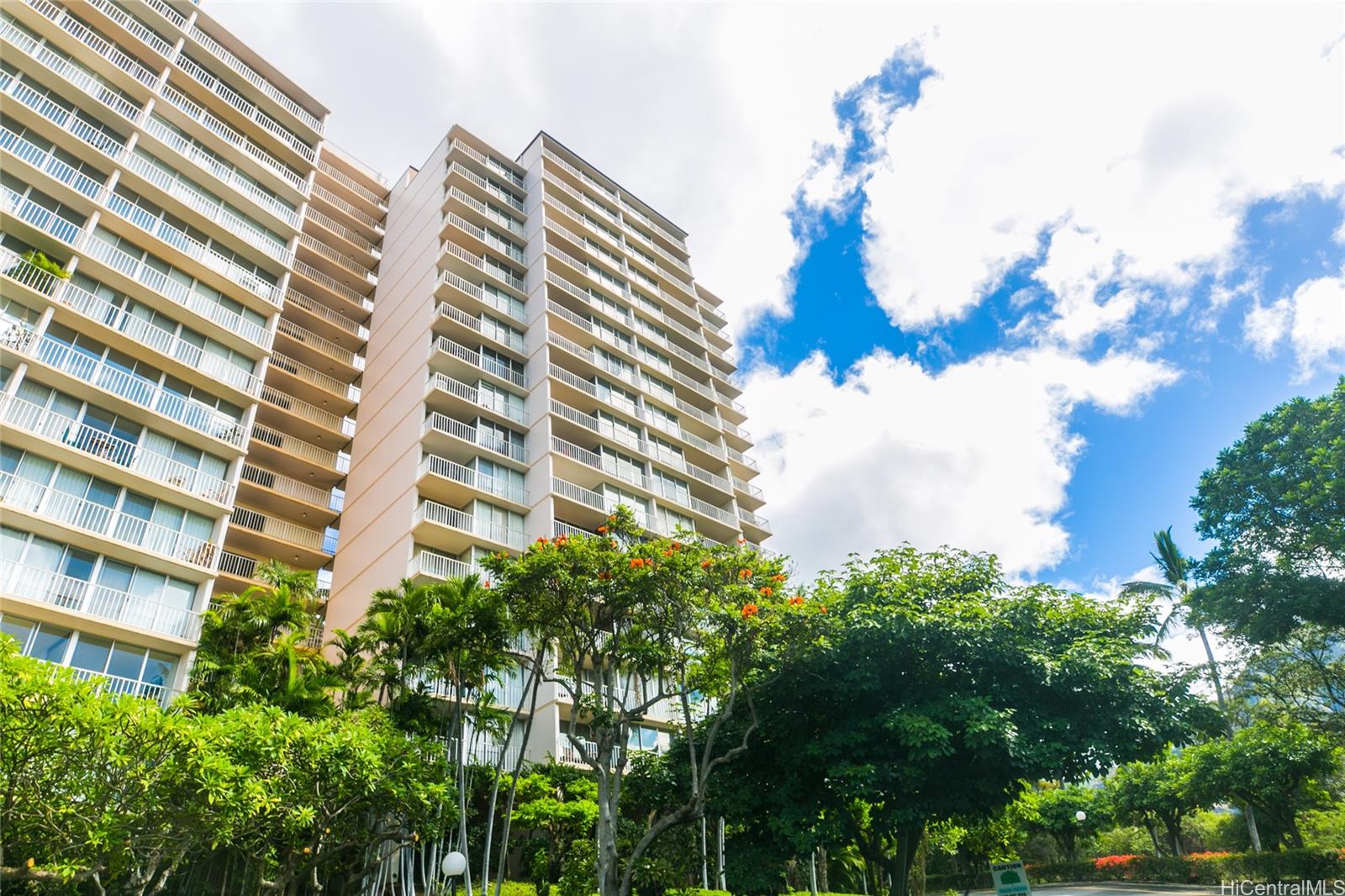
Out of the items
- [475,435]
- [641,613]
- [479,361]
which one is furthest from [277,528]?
[641,613]

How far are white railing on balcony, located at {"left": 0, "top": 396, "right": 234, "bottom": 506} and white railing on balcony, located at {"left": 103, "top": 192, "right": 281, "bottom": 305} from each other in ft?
25.7

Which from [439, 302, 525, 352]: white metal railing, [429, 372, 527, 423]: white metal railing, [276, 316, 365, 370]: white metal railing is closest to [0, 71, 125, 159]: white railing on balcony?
[276, 316, 365, 370]: white metal railing

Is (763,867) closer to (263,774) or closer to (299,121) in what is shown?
(263,774)

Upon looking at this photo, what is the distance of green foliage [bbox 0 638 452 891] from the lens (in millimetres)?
10922

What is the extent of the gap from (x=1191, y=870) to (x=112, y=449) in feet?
145

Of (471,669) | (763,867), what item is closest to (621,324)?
(471,669)

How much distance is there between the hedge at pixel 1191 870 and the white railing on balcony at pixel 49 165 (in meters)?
38.8

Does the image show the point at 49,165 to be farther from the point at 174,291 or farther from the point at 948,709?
the point at 948,709

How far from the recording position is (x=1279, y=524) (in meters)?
25.0

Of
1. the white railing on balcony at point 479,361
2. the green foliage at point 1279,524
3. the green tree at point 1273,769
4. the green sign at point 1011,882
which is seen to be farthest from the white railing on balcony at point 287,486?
the green tree at point 1273,769

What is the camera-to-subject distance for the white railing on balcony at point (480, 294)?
37.6m

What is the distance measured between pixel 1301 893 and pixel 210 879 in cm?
3283

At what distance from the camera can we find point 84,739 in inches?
440

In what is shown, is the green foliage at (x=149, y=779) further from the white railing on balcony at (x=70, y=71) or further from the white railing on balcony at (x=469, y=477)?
the white railing on balcony at (x=70, y=71)
